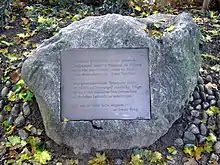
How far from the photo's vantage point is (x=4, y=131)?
3.74m

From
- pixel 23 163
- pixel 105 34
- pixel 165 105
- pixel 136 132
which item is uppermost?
pixel 105 34

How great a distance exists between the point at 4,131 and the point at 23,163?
1.63ft

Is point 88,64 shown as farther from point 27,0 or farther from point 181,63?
point 27,0

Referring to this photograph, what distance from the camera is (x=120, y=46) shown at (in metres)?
3.58

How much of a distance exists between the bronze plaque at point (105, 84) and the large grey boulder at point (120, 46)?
6 cm

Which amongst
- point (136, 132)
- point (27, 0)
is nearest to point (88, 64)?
point (136, 132)

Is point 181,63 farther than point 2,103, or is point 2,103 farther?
point 2,103

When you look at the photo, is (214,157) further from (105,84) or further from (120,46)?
(120,46)

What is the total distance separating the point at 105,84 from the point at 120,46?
393 millimetres

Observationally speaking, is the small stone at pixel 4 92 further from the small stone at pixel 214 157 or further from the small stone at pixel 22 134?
the small stone at pixel 214 157

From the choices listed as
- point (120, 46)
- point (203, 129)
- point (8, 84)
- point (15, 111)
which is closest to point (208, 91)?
point (203, 129)

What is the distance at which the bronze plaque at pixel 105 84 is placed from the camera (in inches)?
136

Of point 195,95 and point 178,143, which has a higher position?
point 195,95

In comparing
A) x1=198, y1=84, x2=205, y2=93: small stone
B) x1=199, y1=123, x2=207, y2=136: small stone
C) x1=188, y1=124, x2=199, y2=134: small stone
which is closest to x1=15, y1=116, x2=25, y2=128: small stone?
x1=188, y1=124, x2=199, y2=134: small stone
